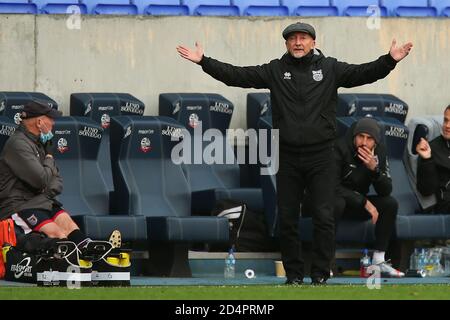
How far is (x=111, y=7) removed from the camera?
14867mm

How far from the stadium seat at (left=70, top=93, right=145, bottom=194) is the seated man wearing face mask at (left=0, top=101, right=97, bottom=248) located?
194 cm

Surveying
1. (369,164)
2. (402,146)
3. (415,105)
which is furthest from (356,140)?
(415,105)

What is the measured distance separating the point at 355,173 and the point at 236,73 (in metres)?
2.23

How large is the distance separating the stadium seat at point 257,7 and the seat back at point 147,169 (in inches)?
78.6

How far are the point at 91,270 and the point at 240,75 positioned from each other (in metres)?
1.91

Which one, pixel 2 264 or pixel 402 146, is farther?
pixel 402 146

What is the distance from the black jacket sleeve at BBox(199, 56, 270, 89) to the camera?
1154cm

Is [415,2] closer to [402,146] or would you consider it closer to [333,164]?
[402,146]

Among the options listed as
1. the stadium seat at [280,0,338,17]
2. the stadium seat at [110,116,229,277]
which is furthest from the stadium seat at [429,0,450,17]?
the stadium seat at [110,116,229,277]

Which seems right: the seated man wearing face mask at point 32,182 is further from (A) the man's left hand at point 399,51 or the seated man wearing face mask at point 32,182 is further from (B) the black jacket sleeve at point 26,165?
(A) the man's left hand at point 399,51

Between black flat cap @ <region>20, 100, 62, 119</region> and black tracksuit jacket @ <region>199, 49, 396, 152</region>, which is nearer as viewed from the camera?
black tracksuit jacket @ <region>199, 49, 396, 152</region>

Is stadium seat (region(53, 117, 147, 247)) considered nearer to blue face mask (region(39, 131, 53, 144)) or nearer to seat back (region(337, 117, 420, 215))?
blue face mask (region(39, 131, 53, 144))

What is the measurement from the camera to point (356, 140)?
13.2 meters

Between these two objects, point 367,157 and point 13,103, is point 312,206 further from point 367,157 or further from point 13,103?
point 13,103
